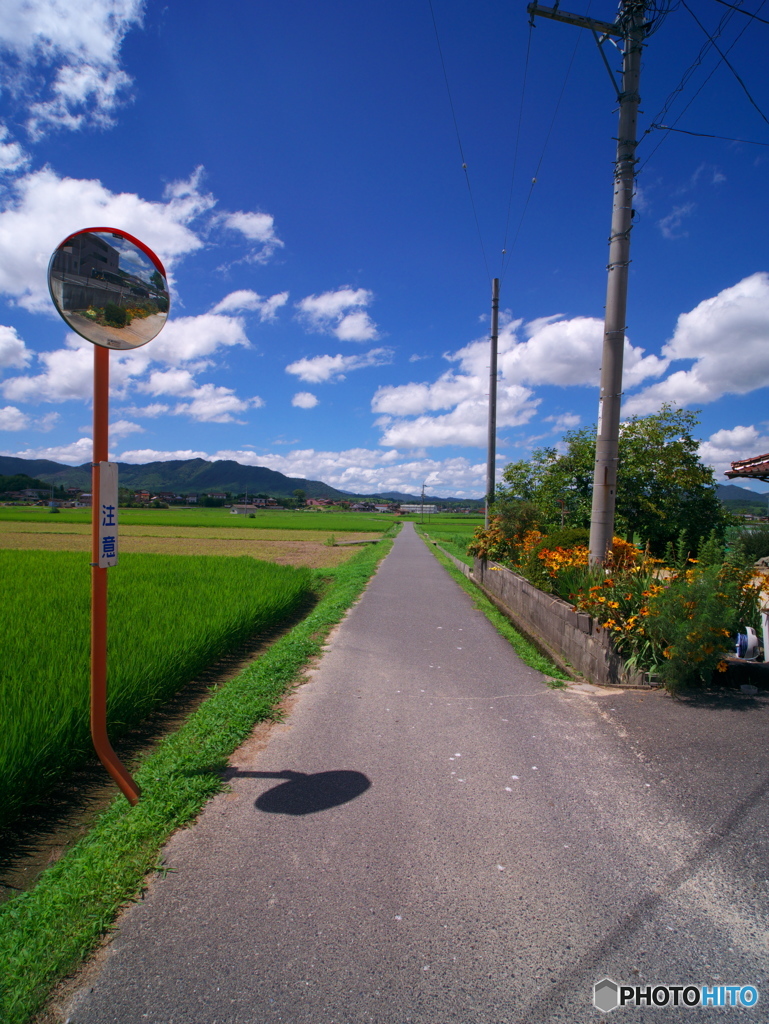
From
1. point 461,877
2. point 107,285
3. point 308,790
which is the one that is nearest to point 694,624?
point 461,877

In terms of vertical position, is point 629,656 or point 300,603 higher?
point 629,656

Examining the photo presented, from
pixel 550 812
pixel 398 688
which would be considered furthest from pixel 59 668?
pixel 550 812

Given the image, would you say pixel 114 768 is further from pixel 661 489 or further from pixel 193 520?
pixel 193 520

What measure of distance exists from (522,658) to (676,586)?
87.3 inches

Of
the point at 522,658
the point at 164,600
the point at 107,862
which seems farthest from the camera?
the point at 164,600

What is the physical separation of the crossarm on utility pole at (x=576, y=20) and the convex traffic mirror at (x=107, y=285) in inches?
285

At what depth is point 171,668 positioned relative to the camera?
496cm

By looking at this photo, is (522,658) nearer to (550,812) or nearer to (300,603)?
(550,812)

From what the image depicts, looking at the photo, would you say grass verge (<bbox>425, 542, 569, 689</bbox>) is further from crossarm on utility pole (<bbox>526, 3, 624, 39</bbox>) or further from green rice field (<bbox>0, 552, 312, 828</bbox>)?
crossarm on utility pole (<bbox>526, 3, 624, 39</bbox>)

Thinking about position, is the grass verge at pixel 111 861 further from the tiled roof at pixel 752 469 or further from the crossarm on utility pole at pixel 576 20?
the tiled roof at pixel 752 469

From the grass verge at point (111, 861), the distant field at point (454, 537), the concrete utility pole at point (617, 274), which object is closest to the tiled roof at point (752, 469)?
the distant field at point (454, 537)

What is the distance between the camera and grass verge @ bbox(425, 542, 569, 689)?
18.6 ft

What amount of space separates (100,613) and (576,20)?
29.9ft

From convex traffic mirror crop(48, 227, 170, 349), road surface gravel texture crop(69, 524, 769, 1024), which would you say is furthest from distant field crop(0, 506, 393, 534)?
convex traffic mirror crop(48, 227, 170, 349)
